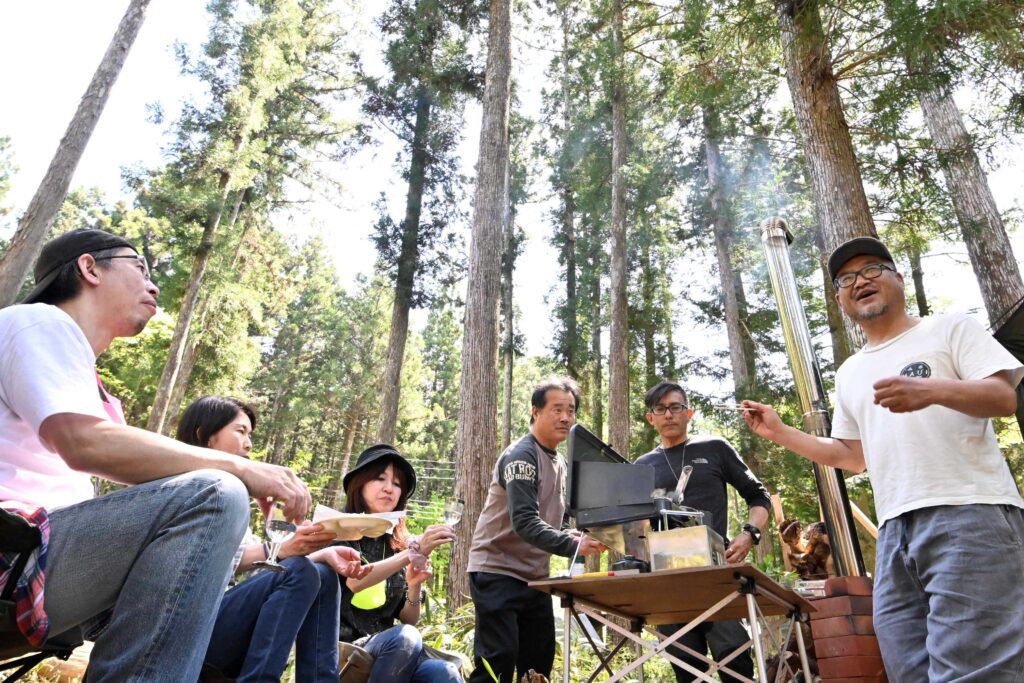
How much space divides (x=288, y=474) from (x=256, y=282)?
15575 millimetres

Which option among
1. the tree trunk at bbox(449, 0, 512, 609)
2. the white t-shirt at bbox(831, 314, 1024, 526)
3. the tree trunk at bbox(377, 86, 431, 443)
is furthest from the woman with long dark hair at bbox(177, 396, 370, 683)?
the tree trunk at bbox(377, 86, 431, 443)

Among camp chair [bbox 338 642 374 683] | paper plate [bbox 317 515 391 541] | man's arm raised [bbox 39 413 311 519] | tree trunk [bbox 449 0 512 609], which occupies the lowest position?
camp chair [bbox 338 642 374 683]

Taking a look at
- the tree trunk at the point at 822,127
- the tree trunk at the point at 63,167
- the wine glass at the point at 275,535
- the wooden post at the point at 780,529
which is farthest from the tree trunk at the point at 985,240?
the tree trunk at the point at 63,167

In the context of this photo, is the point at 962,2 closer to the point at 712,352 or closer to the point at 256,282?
the point at 712,352

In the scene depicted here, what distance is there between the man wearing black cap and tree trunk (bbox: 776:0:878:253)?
258 centimetres

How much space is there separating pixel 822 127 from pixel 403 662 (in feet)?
15.4

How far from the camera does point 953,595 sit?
1.72 meters

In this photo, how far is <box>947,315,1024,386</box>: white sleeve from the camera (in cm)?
188

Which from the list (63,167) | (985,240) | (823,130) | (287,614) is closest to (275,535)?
(287,614)

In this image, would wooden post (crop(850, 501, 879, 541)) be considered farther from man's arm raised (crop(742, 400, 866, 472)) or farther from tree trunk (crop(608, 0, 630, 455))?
tree trunk (crop(608, 0, 630, 455))

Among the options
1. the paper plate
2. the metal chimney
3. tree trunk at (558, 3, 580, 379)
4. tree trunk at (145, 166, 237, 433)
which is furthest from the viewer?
tree trunk at (558, 3, 580, 379)

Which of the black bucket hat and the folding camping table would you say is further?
the black bucket hat

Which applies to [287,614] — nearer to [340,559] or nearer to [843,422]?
[340,559]

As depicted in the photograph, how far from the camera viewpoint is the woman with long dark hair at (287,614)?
200 centimetres
